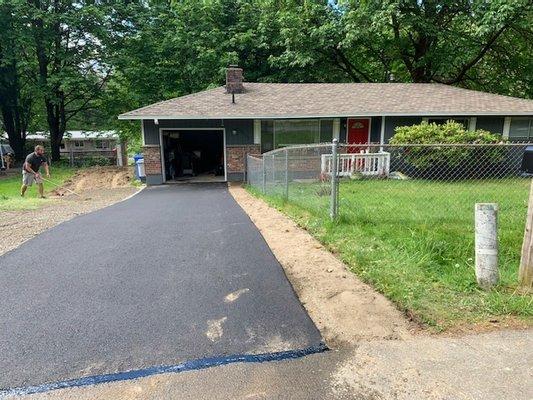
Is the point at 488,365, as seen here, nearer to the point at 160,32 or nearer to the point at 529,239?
the point at 529,239

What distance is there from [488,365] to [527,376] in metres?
0.23

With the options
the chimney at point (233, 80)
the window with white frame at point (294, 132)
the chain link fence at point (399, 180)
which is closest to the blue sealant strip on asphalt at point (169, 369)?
the chain link fence at point (399, 180)

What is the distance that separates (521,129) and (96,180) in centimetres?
1906

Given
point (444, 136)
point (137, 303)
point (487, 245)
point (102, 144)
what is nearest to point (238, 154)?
point (444, 136)

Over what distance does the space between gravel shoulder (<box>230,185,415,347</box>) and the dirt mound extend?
1157 centimetres

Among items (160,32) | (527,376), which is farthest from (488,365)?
(160,32)

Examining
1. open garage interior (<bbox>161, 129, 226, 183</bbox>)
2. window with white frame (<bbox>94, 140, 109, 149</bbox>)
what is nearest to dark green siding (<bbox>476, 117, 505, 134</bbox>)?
open garage interior (<bbox>161, 129, 226, 183</bbox>)

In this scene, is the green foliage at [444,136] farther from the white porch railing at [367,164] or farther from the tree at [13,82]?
the tree at [13,82]

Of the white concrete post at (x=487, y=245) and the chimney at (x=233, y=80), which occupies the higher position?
the chimney at (x=233, y=80)

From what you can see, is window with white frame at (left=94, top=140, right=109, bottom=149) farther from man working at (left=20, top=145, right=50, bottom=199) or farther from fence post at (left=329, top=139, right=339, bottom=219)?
fence post at (left=329, top=139, right=339, bottom=219)

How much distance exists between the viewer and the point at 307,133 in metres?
15.4

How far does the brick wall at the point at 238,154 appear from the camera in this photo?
1531cm

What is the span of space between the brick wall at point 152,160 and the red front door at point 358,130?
8.01 metres

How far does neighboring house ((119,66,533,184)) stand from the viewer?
14305 mm
